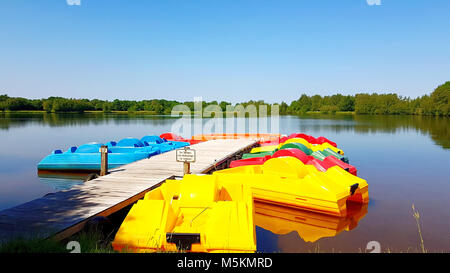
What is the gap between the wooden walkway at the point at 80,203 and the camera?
507cm

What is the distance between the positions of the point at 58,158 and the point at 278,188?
1167 centimetres

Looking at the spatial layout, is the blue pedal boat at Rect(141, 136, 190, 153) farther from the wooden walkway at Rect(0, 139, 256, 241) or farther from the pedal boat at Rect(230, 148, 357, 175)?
the wooden walkway at Rect(0, 139, 256, 241)

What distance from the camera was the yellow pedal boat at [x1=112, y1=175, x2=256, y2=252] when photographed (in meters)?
4.67

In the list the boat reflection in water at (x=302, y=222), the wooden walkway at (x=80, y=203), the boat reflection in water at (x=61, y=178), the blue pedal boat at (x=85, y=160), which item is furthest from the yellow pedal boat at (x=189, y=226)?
the boat reflection in water at (x=61, y=178)

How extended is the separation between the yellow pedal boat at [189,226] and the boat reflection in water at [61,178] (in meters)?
10.0

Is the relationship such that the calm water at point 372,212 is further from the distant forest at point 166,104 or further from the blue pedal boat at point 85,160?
the distant forest at point 166,104

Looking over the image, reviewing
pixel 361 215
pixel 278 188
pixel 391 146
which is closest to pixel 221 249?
pixel 278 188

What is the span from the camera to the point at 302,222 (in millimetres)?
8227

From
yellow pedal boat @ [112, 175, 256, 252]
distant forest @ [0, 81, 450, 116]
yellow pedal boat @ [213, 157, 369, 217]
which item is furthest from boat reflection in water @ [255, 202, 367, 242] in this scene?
distant forest @ [0, 81, 450, 116]

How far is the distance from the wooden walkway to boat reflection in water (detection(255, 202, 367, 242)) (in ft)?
9.85

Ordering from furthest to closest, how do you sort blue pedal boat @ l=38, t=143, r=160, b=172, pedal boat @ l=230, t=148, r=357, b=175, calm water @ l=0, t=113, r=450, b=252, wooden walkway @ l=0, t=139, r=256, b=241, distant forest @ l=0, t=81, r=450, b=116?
distant forest @ l=0, t=81, r=450, b=116 < blue pedal boat @ l=38, t=143, r=160, b=172 < pedal boat @ l=230, t=148, r=357, b=175 < calm water @ l=0, t=113, r=450, b=252 < wooden walkway @ l=0, t=139, r=256, b=241
